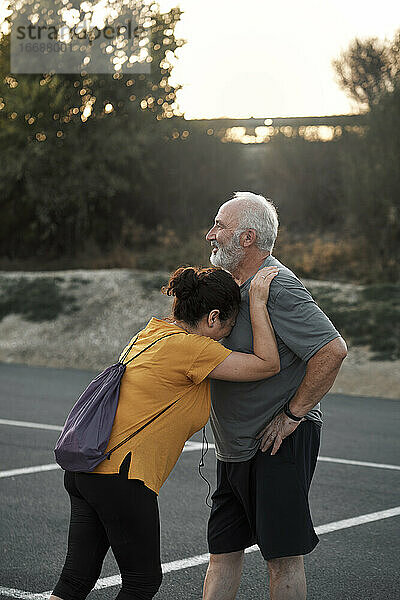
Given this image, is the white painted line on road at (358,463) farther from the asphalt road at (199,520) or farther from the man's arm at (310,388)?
the man's arm at (310,388)

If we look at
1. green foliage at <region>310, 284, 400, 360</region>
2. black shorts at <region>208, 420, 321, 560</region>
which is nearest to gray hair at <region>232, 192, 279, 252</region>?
black shorts at <region>208, 420, 321, 560</region>

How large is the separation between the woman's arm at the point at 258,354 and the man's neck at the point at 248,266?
17cm

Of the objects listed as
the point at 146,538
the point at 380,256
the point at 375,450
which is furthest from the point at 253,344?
the point at 380,256

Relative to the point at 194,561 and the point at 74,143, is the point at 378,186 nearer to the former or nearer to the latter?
the point at 74,143

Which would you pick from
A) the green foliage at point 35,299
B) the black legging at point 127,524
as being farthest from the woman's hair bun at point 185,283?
the green foliage at point 35,299

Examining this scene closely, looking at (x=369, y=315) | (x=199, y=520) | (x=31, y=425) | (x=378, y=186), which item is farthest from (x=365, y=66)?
(x=199, y=520)

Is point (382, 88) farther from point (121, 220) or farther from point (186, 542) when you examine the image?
point (186, 542)

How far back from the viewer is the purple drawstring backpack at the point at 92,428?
3471mm

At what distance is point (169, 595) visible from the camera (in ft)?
16.4

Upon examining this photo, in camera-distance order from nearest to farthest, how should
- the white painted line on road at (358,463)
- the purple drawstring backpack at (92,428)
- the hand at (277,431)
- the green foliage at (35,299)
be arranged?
the purple drawstring backpack at (92,428), the hand at (277,431), the white painted line on road at (358,463), the green foliage at (35,299)

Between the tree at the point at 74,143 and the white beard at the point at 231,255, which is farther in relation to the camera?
the tree at the point at 74,143

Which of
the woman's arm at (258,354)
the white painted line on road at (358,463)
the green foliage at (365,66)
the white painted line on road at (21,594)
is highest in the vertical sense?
the green foliage at (365,66)

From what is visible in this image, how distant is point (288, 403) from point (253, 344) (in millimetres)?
313

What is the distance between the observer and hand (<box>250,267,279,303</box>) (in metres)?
3.80
